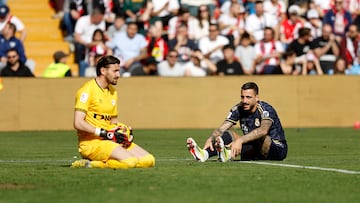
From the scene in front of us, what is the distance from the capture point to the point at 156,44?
28156mm

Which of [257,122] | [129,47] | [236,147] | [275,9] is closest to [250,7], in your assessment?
[275,9]

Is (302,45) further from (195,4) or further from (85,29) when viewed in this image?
(85,29)

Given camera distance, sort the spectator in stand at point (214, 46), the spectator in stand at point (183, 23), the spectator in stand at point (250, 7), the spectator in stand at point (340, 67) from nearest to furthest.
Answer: the spectator in stand at point (340, 67), the spectator in stand at point (214, 46), the spectator in stand at point (183, 23), the spectator in stand at point (250, 7)

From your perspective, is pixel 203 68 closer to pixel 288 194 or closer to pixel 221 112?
pixel 221 112

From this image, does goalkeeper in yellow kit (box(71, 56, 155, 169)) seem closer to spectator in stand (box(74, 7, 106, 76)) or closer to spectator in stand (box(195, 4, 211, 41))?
spectator in stand (box(74, 7, 106, 76))

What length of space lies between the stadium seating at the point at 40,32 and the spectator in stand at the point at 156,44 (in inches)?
88.0

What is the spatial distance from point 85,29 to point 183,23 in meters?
2.71

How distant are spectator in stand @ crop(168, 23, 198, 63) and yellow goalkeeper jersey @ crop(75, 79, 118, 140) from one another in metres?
13.5

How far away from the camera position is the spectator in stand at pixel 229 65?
89.6ft

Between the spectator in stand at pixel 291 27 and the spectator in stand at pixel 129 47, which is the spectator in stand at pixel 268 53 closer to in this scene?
the spectator in stand at pixel 291 27

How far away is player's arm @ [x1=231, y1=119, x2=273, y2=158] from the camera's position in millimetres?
15133

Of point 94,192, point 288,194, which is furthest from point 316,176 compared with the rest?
point 94,192

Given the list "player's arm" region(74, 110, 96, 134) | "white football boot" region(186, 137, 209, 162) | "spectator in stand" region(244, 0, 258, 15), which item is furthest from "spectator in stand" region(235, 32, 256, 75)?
"player's arm" region(74, 110, 96, 134)

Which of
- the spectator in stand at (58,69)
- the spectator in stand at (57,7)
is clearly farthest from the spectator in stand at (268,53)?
the spectator in stand at (57,7)
